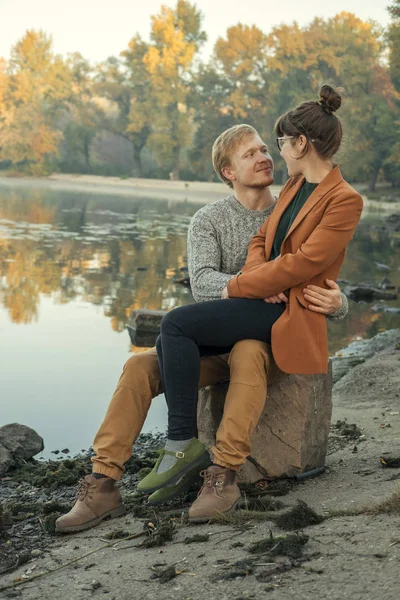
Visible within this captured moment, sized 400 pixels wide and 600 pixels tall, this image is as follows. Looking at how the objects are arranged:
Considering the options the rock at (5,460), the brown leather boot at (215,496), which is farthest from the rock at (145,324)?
the brown leather boot at (215,496)

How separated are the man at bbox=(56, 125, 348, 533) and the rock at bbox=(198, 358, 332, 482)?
0.86ft

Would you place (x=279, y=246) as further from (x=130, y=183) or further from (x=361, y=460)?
(x=130, y=183)

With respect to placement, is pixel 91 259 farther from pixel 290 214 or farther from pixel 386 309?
pixel 290 214

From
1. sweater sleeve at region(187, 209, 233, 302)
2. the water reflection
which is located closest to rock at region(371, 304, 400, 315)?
the water reflection

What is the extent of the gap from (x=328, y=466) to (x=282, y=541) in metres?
1.41

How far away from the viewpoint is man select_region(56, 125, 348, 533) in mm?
3758

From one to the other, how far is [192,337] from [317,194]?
89 centimetres

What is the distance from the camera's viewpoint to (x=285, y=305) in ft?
13.3

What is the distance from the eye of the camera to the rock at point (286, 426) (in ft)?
13.9

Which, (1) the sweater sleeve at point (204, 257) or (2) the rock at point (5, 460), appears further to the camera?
(2) the rock at point (5, 460)

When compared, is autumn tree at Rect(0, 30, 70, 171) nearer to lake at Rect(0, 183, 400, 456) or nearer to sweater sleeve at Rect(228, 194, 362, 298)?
lake at Rect(0, 183, 400, 456)

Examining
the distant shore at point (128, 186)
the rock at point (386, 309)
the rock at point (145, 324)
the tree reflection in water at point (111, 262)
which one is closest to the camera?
the rock at point (145, 324)

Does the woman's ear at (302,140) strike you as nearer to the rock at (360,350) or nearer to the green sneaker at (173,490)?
the green sneaker at (173,490)

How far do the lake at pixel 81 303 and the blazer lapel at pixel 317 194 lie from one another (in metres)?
2.98
